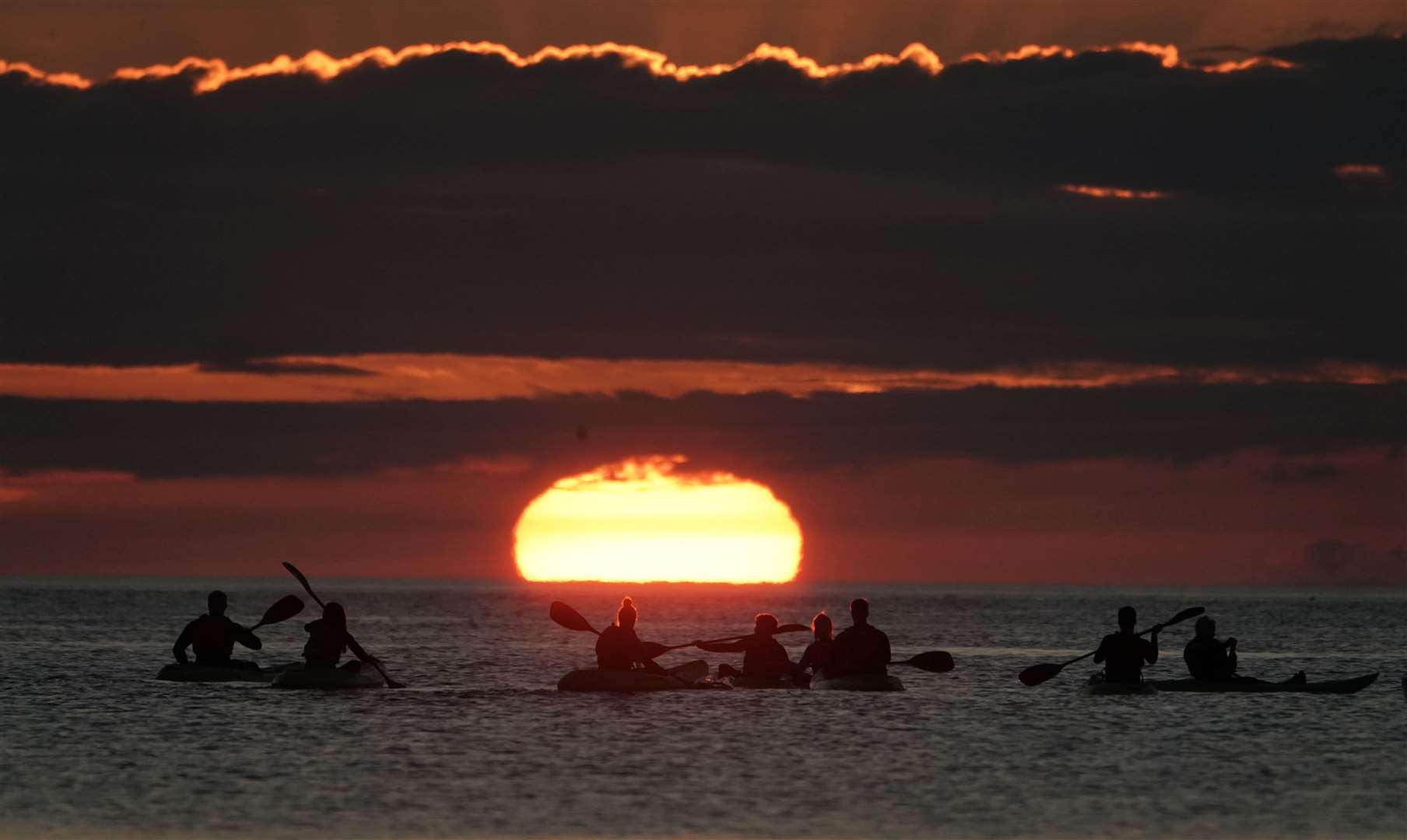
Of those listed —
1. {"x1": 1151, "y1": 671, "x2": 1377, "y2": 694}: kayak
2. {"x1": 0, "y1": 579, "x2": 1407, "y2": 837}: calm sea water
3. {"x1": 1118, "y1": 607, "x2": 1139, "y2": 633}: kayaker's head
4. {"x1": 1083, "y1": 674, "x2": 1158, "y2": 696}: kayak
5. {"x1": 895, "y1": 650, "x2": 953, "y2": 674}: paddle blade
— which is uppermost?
{"x1": 1118, "y1": 607, "x2": 1139, "y2": 633}: kayaker's head

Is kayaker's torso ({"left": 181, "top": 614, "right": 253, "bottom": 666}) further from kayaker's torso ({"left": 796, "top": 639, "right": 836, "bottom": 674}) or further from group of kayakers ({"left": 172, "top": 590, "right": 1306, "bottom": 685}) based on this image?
kayaker's torso ({"left": 796, "top": 639, "right": 836, "bottom": 674})

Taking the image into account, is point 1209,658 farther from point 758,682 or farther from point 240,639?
point 240,639

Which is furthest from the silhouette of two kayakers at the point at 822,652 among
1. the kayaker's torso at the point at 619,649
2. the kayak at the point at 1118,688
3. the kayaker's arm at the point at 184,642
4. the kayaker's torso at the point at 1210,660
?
the kayaker's arm at the point at 184,642

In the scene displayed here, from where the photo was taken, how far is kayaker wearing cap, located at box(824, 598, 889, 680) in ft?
161

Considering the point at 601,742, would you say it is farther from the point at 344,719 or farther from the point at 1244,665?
the point at 1244,665

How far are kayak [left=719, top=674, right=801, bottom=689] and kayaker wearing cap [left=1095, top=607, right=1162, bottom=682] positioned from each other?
802 cm

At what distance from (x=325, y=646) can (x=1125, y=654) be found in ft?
67.1

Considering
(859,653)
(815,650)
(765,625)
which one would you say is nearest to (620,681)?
(765,625)

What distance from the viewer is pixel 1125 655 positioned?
160 feet

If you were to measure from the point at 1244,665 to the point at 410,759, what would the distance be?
4806cm

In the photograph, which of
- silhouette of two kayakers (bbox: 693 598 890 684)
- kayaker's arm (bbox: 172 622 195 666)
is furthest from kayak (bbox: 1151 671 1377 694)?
kayaker's arm (bbox: 172 622 195 666)

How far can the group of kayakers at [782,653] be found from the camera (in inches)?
1923

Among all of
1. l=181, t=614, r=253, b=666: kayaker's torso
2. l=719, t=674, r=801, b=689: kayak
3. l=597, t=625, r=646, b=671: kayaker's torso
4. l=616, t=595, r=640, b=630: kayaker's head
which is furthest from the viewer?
l=181, t=614, r=253, b=666: kayaker's torso

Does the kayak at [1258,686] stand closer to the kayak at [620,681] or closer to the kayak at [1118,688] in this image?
the kayak at [1118,688]
